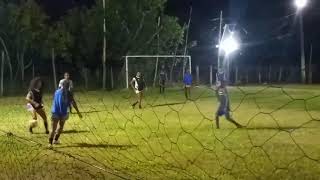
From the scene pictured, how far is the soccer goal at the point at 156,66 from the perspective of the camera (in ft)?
142

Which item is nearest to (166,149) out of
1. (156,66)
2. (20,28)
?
(156,66)

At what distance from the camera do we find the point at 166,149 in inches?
502

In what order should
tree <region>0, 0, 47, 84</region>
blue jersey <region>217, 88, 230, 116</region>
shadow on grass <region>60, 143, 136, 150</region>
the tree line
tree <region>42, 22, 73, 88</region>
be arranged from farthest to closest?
tree <region>42, 22, 73, 88</region>
the tree line
tree <region>0, 0, 47, 84</region>
blue jersey <region>217, 88, 230, 116</region>
shadow on grass <region>60, 143, 136, 150</region>

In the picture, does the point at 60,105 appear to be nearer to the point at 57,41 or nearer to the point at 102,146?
the point at 102,146

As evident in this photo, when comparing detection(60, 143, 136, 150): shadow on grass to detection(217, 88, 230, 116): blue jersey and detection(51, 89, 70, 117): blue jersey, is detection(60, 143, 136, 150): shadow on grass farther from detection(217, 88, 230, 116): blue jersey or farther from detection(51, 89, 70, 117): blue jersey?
detection(217, 88, 230, 116): blue jersey

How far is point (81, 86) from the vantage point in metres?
44.8

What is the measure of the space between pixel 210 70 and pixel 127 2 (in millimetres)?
9774

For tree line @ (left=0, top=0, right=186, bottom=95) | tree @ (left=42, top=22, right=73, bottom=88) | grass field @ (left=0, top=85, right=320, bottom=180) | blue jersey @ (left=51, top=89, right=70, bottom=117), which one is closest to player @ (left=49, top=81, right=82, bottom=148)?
blue jersey @ (left=51, top=89, right=70, bottom=117)

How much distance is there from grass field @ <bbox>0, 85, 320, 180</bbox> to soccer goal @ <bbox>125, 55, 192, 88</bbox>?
22683 millimetres

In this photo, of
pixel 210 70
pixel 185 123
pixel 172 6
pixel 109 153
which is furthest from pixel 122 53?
pixel 109 153

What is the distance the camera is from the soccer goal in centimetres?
4322

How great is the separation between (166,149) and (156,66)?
31249 millimetres

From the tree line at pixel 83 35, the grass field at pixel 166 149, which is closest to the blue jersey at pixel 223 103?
the grass field at pixel 166 149

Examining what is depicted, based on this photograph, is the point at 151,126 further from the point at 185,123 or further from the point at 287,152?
the point at 287,152
